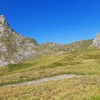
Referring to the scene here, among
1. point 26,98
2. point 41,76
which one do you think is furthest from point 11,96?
point 41,76

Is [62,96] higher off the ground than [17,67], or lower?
lower

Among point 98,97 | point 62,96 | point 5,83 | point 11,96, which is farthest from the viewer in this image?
point 5,83

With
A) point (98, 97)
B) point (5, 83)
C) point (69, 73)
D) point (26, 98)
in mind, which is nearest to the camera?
point (98, 97)

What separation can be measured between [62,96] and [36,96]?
13.1 feet

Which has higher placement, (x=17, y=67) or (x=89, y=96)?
(x=17, y=67)

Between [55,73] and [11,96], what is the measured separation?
1313 inches

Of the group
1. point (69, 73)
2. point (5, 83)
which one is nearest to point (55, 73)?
point (69, 73)

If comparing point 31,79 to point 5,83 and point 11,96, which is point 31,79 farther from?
point 11,96

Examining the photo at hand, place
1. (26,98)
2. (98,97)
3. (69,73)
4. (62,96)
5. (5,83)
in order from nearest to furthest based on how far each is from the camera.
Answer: (98,97) → (62,96) → (26,98) → (5,83) → (69,73)

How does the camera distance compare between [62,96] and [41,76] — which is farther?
[41,76]

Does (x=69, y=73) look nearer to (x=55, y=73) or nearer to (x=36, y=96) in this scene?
(x=55, y=73)

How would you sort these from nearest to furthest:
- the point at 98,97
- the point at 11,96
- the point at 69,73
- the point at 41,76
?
the point at 98,97
the point at 11,96
the point at 41,76
the point at 69,73

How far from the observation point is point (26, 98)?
31672 mm

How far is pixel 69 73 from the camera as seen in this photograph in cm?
6731
